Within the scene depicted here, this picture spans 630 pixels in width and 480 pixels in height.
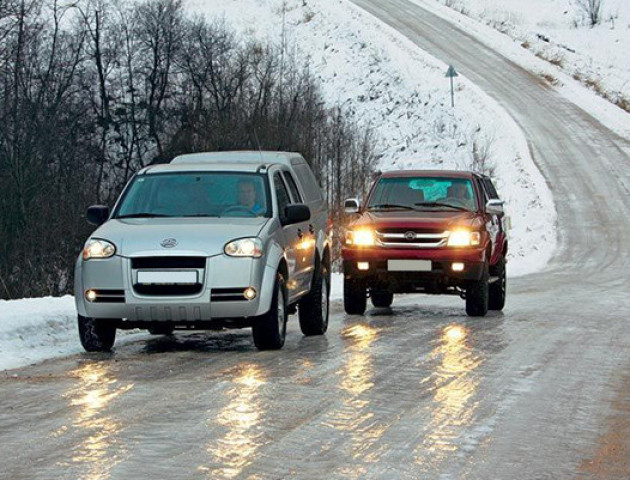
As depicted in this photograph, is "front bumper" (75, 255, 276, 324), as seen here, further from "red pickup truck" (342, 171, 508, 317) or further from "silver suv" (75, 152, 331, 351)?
"red pickup truck" (342, 171, 508, 317)

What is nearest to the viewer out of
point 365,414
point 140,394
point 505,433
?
point 505,433

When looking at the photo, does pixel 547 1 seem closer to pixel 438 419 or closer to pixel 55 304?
pixel 55 304

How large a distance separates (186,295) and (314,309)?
2.76 meters

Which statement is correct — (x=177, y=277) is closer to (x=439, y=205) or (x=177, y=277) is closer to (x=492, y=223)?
(x=439, y=205)

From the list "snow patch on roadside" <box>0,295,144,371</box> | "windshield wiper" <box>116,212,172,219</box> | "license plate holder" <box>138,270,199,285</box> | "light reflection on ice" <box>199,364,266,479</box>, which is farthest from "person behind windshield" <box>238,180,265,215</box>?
"light reflection on ice" <box>199,364,266,479</box>

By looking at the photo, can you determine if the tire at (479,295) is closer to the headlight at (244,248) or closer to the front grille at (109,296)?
the headlight at (244,248)

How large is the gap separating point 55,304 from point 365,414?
7386mm

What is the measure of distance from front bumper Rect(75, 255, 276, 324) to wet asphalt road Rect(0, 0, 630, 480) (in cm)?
44

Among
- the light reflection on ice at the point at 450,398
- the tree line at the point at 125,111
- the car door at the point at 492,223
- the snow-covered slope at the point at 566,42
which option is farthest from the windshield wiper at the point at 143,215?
the snow-covered slope at the point at 566,42

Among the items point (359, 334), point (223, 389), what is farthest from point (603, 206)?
point (223, 389)

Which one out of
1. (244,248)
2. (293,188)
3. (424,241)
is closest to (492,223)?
(424,241)

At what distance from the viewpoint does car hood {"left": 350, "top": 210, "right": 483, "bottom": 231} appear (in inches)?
679

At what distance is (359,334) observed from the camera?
14.9 meters

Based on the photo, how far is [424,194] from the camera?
18406mm
